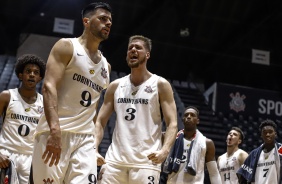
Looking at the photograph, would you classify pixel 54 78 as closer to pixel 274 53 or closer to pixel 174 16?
pixel 174 16

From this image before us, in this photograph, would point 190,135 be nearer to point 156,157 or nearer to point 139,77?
point 139,77

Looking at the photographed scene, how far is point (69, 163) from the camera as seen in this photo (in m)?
3.52

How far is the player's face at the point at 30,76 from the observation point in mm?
5043

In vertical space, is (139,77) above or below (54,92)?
above

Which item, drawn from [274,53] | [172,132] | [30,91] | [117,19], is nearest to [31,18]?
[117,19]

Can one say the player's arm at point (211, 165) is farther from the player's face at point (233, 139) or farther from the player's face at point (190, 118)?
the player's face at point (233, 139)

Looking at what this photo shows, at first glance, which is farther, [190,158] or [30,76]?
[190,158]

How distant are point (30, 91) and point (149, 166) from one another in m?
1.60

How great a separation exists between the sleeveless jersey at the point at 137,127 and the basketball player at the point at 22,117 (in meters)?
0.91

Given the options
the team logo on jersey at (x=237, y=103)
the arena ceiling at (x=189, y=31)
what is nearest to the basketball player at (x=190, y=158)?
the arena ceiling at (x=189, y=31)

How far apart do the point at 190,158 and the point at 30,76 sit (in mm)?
2551

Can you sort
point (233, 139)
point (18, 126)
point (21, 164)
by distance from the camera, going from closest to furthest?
1. point (21, 164)
2. point (18, 126)
3. point (233, 139)

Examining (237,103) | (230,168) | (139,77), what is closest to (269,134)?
(230,168)

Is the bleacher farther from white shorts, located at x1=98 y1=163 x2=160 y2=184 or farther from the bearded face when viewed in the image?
white shorts, located at x1=98 y1=163 x2=160 y2=184
